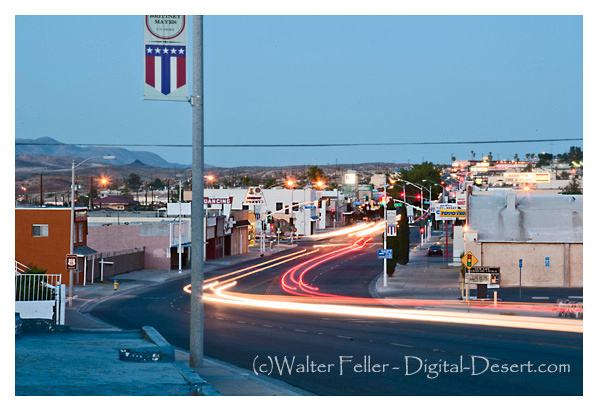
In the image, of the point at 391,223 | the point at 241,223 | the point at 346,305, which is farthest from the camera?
the point at 241,223

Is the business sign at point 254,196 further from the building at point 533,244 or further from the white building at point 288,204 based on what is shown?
the building at point 533,244

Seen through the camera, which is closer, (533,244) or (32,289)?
(32,289)

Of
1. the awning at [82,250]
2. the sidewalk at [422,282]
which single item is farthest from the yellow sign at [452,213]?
the awning at [82,250]

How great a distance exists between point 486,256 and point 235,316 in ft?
76.8

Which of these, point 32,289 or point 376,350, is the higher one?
point 32,289

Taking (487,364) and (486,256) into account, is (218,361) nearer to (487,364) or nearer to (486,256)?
(487,364)

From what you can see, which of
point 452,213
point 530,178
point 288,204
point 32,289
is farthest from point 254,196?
point 530,178

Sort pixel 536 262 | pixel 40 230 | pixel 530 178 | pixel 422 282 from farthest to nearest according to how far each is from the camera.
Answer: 1. pixel 530 178
2. pixel 422 282
3. pixel 40 230
4. pixel 536 262

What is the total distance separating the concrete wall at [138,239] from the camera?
66812mm

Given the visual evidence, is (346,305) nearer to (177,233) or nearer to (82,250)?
(82,250)

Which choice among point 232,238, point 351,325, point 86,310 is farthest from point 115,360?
point 232,238

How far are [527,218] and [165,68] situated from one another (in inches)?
1716

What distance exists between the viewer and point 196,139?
1453 cm

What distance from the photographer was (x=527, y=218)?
175ft
